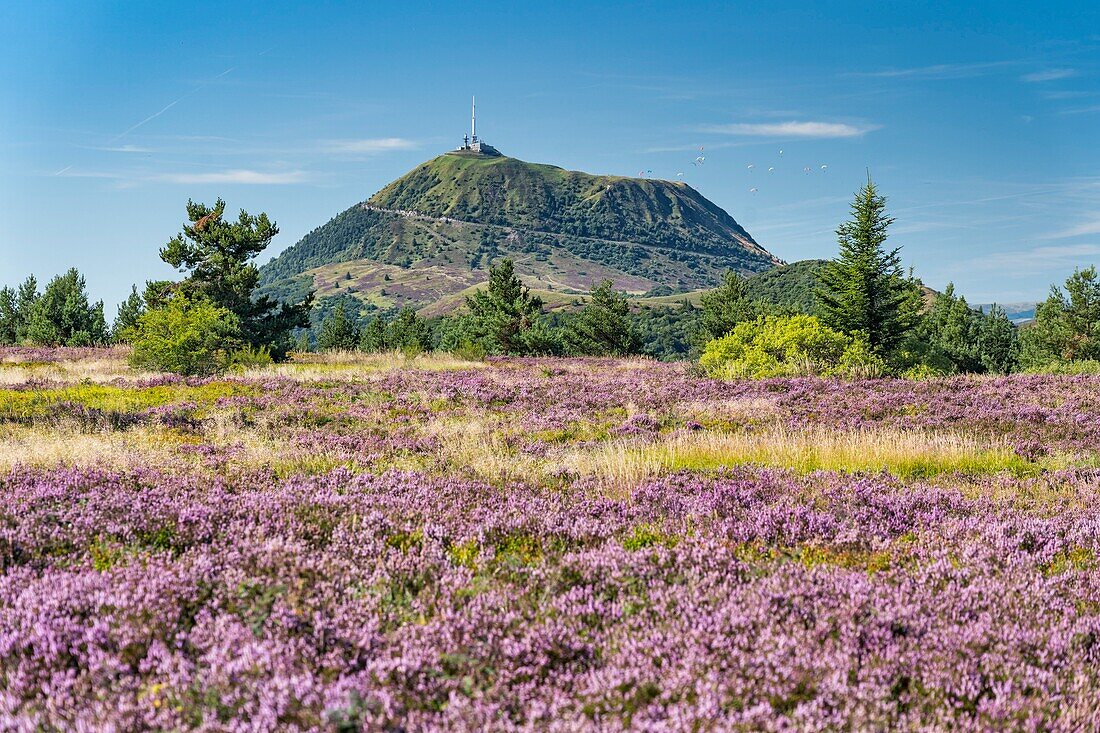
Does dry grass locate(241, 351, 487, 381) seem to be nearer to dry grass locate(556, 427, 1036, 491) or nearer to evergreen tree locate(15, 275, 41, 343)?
dry grass locate(556, 427, 1036, 491)

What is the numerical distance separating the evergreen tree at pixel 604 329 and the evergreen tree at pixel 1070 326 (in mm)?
49576

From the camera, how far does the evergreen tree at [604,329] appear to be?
208ft

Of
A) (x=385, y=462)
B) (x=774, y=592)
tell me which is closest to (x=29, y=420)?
(x=385, y=462)

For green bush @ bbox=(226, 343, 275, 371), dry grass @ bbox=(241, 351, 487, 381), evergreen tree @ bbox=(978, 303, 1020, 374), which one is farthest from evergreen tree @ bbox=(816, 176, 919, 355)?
evergreen tree @ bbox=(978, 303, 1020, 374)

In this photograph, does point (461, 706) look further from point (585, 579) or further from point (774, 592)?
point (774, 592)

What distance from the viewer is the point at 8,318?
6788 centimetres

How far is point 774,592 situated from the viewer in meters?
4.57

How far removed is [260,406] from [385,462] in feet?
27.5

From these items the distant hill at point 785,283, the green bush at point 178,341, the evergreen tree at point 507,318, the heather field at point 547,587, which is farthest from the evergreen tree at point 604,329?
the distant hill at point 785,283

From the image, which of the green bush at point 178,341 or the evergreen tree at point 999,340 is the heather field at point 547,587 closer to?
the green bush at point 178,341

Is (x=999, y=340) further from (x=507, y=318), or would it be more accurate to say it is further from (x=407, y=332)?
(x=407, y=332)

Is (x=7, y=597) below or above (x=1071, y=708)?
above

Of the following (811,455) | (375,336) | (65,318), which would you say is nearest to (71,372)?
(811,455)

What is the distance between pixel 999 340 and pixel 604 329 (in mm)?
57602
